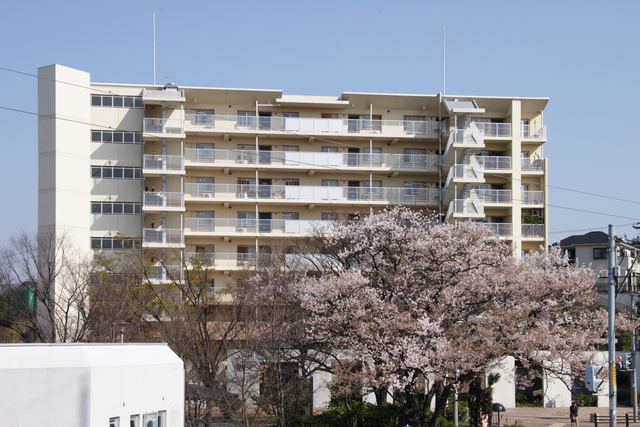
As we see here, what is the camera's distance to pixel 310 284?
28.1m

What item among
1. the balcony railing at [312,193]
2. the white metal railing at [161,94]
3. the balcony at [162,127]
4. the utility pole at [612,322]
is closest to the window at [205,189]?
the balcony railing at [312,193]

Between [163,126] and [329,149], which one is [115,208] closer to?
[163,126]

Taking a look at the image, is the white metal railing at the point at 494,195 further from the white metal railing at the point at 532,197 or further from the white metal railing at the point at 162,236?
the white metal railing at the point at 162,236

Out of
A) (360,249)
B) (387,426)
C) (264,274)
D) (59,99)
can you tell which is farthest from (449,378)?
(59,99)

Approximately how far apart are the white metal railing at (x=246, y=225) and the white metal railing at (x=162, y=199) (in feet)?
5.83

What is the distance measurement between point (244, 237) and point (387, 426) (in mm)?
25535

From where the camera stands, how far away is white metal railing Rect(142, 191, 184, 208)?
47847 mm

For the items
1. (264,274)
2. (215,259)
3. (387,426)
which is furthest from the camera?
(215,259)

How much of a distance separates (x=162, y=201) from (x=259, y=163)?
8458 millimetres

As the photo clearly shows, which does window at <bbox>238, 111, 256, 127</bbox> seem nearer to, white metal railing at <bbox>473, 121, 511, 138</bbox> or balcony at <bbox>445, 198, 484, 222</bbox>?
balcony at <bbox>445, 198, 484, 222</bbox>

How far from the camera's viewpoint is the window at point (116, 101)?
49.2 metres

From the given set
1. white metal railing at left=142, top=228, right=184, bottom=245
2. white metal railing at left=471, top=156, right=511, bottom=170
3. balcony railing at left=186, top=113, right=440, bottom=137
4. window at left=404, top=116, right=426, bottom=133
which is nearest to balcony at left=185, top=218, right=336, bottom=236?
white metal railing at left=142, top=228, right=184, bottom=245

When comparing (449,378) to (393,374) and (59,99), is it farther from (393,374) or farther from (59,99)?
(59,99)

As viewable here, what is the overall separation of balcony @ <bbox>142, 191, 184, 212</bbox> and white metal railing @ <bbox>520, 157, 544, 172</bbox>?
2870cm
